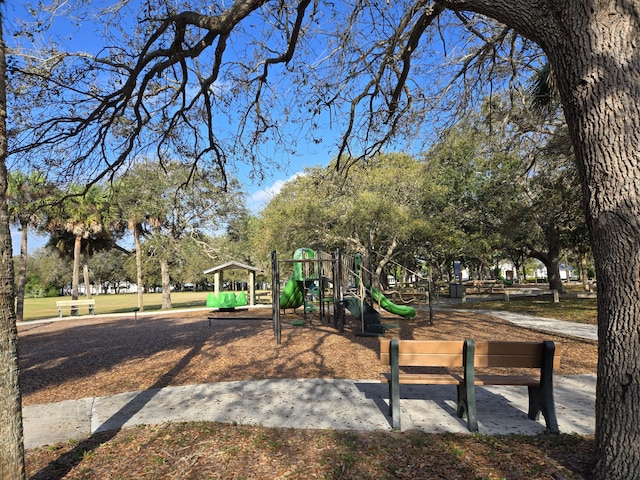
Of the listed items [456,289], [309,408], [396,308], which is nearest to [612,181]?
[309,408]

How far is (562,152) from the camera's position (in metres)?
11.1

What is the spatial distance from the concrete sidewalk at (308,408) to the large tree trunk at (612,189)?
139cm

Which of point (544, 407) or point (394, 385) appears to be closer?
point (544, 407)

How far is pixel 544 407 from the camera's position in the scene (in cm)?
432

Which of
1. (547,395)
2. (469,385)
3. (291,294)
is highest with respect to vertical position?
(291,294)

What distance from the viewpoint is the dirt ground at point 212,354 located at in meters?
6.82

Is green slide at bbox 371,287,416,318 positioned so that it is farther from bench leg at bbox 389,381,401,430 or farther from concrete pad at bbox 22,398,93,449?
concrete pad at bbox 22,398,93,449

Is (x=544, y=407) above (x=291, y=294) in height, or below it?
below

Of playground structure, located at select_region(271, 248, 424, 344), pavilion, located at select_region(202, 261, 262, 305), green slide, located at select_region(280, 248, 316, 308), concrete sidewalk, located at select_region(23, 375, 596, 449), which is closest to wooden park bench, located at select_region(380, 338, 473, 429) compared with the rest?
concrete sidewalk, located at select_region(23, 375, 596, 449)

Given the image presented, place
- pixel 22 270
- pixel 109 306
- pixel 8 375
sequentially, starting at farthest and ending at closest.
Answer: pixel 109 306
pixel 22 270
pixel 8 375

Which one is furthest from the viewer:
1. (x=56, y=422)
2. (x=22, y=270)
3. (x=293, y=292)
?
(x=22, y=270)

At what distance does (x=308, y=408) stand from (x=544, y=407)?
255 centimetres

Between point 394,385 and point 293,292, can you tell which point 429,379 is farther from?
point 293,292

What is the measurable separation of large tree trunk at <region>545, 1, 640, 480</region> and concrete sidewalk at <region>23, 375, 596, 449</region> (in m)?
1.39
